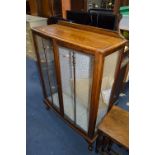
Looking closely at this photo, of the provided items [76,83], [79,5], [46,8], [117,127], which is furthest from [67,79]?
[46,8]

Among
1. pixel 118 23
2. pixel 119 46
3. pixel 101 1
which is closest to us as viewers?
pixel 119 46

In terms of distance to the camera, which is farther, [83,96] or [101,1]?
[101,1]

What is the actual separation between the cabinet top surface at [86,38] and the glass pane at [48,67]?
141mm

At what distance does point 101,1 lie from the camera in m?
3.20

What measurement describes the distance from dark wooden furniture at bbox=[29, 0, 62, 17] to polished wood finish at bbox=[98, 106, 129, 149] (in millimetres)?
2409

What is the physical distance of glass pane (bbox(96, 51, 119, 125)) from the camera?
1.17m

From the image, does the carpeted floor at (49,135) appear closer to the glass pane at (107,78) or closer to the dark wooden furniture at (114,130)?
the dark wooden furniture at (114,130)

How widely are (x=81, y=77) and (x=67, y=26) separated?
2.04 ft

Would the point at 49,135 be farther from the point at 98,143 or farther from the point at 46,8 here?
the point at 46,8

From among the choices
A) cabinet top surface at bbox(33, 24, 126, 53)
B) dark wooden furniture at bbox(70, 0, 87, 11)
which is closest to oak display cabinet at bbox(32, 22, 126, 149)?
cabinet top surface at bbox(33, 24, 126, 53)

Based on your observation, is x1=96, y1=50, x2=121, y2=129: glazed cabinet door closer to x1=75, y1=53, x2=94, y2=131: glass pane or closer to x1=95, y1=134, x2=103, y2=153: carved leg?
x1=75, y1=53, x2=94, y2=131: glass pane

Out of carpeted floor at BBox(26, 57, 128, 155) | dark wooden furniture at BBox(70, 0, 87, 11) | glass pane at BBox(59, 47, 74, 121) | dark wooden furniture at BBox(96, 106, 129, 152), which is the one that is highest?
dark wooden furniture at BBox(70, 0, 87, 11)
